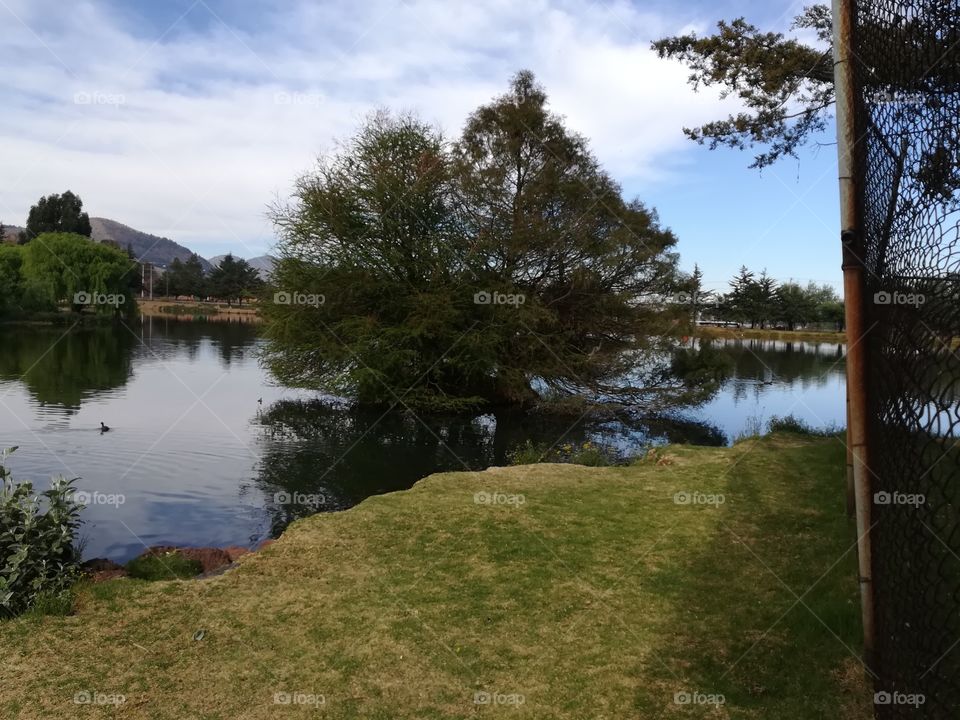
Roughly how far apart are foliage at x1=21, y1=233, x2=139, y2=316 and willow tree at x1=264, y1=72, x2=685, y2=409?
53.1 metres

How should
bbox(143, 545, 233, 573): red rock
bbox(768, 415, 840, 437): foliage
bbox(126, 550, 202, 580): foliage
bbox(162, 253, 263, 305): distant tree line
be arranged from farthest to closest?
1. bbox(162, 253, 263, 305): distant tree line
2. bbox(768, 415, 840, 437): foliage
3. bbox(143, 545, 233, 573): red rock
4. bbox(126, 550, 202, 580): foliage

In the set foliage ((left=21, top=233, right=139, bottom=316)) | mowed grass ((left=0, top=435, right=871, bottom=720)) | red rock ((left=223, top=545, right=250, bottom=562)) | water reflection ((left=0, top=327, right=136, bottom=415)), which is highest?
foliage ((left=21, top=233, right=139, bottom=316))

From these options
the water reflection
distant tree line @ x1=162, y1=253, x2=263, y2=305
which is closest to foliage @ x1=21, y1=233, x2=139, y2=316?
the water reflection

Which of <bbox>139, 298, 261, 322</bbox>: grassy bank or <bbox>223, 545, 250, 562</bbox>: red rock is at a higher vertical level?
<bbox>139, 298, 261, 322</bbox>: grassy bank

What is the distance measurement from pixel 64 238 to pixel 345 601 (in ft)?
300

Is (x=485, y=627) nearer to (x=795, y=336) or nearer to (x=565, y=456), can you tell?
(x=565, y=456)

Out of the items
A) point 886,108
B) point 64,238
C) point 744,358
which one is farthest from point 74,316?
point 886,108

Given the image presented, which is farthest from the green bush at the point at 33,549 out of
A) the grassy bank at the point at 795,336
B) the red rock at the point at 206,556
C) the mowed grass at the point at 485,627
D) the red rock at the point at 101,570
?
the grassy bank at the point at 795,336

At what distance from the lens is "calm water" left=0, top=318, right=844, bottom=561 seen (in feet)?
40.7

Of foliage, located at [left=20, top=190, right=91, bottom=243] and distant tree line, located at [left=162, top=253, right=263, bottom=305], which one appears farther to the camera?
distant tree line, located at [left=162, top=253, right=263, bottom=305]

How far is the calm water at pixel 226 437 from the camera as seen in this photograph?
40.7 ft

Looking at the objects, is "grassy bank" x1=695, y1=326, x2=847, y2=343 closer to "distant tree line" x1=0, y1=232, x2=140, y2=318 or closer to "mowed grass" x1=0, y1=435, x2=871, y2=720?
"distant tree line" x1=0, y1=232, x2=140, y2=318

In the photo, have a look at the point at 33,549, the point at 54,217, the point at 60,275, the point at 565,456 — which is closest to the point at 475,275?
the point at 565,456

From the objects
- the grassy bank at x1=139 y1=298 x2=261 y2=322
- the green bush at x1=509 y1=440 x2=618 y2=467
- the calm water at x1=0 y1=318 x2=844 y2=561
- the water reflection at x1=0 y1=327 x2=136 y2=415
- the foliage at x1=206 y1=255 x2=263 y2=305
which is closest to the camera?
the calm water at x1=0 y1=318 x2=844 y2=561
